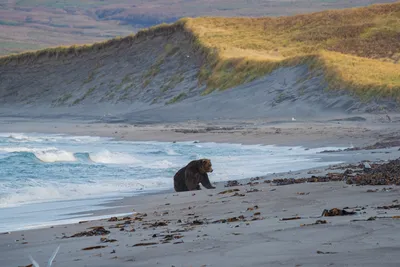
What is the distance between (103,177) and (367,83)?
18.9m

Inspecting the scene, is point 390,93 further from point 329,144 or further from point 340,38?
point 340,38

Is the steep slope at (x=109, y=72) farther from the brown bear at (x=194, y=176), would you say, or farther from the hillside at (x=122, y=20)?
the hillside at (x=122, y=20)

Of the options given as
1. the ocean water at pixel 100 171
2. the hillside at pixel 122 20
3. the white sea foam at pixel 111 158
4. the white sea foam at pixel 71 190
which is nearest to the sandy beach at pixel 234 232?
the ocean water at pixel 100 171

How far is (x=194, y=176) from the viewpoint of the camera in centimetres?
1247

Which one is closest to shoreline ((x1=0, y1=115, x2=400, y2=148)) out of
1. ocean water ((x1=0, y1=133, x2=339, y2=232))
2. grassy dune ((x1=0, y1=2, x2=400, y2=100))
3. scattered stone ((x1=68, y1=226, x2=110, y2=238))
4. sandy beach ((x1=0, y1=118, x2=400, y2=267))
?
ocean water ((x1=0, y1=133, x2=339, y2=232))

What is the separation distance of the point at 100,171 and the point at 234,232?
11235mm

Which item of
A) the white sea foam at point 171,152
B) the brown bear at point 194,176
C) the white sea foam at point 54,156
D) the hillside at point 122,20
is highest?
the hillside at point 122,20

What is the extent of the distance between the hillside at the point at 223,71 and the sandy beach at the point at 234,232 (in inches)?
824

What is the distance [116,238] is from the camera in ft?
23.2

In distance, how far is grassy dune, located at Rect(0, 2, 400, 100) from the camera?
36056 millimetres

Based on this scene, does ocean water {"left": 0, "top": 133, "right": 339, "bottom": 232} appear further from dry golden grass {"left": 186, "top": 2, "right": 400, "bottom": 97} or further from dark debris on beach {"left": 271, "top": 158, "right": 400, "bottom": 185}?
dry golden grass {"left": 186, "top": 2, "right": 400, "bottom": 97}

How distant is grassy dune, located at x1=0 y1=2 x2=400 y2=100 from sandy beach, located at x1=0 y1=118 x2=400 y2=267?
23.0 meters

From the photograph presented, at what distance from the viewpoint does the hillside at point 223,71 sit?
3447 cm

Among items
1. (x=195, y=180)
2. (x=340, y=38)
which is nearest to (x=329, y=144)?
(x=195, y=180)
